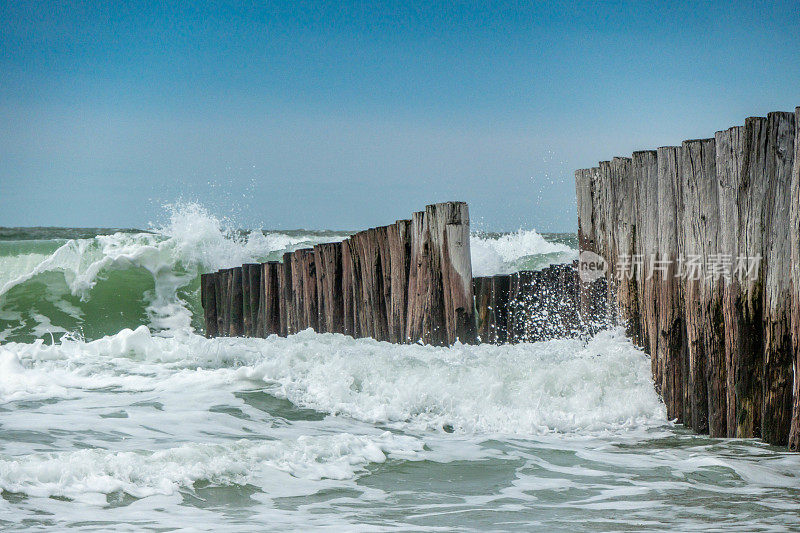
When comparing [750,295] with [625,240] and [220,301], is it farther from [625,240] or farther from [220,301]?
[220,301]

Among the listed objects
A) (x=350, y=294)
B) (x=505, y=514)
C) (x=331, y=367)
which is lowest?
(x=505, y=514)

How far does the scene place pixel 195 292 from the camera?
13.7 m

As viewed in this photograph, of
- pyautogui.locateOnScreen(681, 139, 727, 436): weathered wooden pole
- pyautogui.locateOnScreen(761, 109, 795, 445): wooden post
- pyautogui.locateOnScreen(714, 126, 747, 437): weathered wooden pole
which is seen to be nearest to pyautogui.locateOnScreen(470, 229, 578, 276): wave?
pyautogui.locateOnScreen(681, 139, 727, 436): weathered wooden pole

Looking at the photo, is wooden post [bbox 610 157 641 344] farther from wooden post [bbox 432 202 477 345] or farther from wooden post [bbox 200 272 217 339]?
wooden post [bbox 200 272 217 339]

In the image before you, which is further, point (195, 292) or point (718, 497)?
point (195, 292)

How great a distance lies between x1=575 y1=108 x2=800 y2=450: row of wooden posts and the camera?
14.7ft

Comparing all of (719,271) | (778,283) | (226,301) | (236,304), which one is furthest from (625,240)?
(226,301)

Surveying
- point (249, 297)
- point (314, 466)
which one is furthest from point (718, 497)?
point (249, 297)

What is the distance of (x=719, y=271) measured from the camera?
4812 millimetres

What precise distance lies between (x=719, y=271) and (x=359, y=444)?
2.37 meters

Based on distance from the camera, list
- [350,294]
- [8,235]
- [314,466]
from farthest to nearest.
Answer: [8,235] < [350,294] < [314,466]

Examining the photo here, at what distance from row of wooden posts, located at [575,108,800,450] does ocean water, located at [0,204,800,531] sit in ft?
0.77

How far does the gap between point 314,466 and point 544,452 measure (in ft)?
4.49

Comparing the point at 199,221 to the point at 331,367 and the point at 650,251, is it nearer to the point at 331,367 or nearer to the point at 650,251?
the point at 331,367
